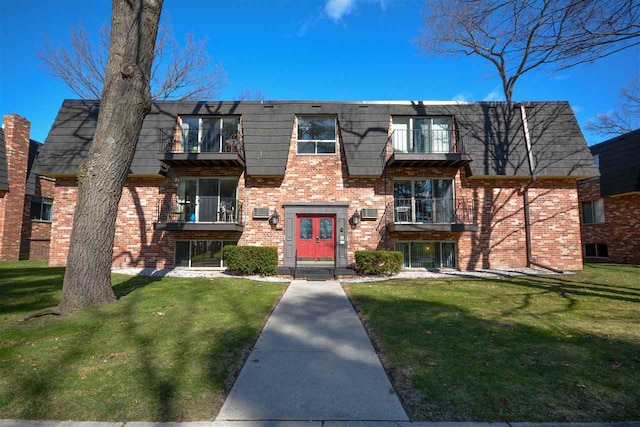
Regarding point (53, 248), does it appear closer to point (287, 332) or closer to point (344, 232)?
point (344, 232)

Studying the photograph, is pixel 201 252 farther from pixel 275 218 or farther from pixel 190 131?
pixel 190 131

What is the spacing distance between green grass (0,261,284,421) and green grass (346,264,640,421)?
206cm

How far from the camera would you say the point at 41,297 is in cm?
709

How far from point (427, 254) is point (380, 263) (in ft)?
9.97

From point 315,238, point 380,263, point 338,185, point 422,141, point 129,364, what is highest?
point 422,141

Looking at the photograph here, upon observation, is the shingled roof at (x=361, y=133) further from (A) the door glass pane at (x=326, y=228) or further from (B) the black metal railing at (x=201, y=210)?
(A) the door glass pane at (x=326, y=228)

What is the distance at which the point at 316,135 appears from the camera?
14.0 m

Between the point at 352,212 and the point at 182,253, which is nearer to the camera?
the point at 352,212

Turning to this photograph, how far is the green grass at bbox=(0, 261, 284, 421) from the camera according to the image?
297 cm

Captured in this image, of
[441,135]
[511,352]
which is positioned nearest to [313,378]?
[511,352]

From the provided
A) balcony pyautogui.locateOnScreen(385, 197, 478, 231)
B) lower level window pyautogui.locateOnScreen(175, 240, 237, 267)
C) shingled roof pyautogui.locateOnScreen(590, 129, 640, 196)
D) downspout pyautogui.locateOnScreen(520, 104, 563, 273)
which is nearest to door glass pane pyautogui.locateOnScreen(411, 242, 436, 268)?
balcony pyautogui.locateOnScreen(385, 197, 478, 231)

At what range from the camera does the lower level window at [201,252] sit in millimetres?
13578

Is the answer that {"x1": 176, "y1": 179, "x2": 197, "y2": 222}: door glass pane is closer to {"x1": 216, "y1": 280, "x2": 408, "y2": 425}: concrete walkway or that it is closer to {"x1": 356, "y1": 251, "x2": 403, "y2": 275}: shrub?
{"x1": 356, "y1": 251, "x2": 403, "y2": 275}: shrub

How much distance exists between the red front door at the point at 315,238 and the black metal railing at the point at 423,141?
13.2 ft
